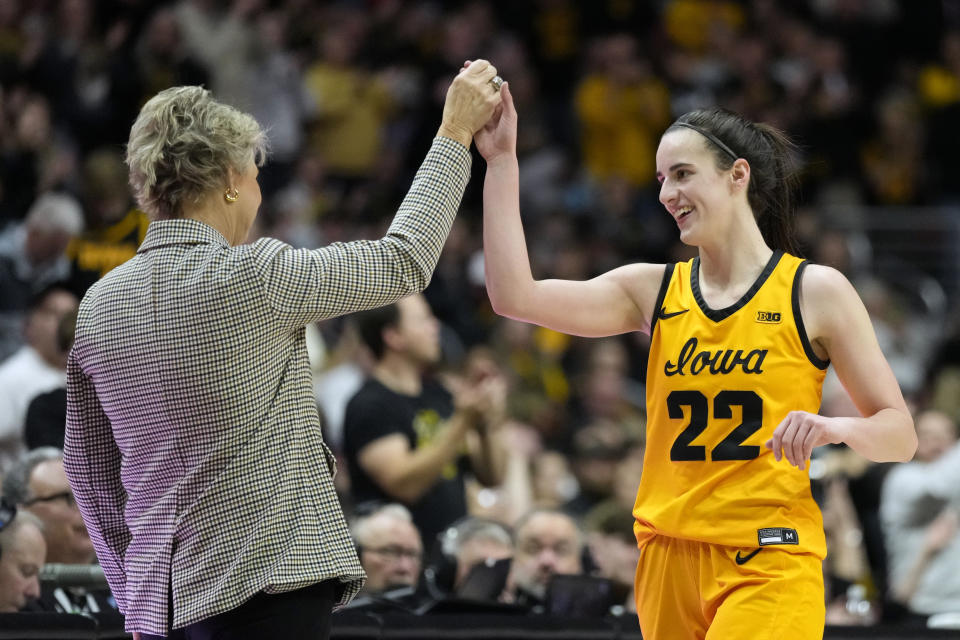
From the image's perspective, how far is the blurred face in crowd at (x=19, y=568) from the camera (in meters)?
4.31

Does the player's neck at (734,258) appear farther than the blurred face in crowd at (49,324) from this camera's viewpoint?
No

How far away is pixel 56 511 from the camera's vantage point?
488 cm

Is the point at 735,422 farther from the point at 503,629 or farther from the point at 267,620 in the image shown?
the point at 503,629

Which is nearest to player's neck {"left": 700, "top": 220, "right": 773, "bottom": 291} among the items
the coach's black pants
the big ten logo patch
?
the coach's black pants

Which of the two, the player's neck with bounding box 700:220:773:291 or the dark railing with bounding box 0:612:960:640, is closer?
the player's neck with bounding box 700:220:773:291

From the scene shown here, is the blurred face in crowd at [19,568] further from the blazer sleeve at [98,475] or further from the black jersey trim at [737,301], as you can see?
the black jersey trim at [737,301]

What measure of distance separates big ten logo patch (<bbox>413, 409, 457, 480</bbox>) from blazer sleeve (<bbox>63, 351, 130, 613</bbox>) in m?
3.09

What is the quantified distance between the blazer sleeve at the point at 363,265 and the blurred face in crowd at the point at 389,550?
8.50 ft

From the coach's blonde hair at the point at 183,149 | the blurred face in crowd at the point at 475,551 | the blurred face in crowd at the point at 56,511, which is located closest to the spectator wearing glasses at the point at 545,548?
the blurred face in crowd at the point at 475,551

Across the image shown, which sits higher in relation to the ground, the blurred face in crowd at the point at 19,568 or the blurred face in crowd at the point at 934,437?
the blurred face in crowd at the point at 934,437

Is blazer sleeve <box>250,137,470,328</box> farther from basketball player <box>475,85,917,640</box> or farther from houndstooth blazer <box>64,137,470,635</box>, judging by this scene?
basketball player <box>475,85,917,640</box>

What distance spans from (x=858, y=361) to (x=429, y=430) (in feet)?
10.8

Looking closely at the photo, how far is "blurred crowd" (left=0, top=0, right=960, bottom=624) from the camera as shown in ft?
19.3

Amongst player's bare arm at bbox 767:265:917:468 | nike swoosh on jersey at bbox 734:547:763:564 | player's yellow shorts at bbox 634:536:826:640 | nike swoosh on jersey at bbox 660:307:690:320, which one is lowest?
player's yellow shorts at bbox 634:536:826:640
